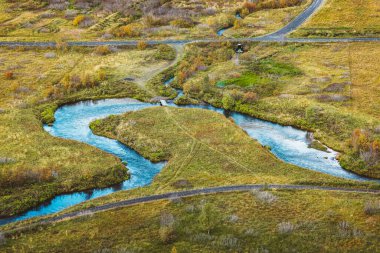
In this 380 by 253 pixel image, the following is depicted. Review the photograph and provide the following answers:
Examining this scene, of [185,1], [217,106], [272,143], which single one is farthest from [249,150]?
[185,1]

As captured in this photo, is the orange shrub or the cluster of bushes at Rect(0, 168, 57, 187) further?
the orange shrub

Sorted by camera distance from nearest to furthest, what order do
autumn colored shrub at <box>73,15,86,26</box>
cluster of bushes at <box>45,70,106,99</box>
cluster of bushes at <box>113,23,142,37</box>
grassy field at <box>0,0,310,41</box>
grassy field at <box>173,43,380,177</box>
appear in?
grassy field at <box>173,43,380,177</box>
cluster of bushes at <box>45,70,106,99</box>
cluster of bushes at <box>113,23,142,37</box>
grassy field at <box>0,0,310,41</box>
autumn colored shrub at <box>73,15,86,26</box>

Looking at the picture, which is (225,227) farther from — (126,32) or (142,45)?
(126,32)

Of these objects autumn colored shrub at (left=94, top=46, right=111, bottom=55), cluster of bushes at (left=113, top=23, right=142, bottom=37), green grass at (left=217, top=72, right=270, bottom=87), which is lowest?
green grass at (left=217, top=72, right=270, bottom=87)

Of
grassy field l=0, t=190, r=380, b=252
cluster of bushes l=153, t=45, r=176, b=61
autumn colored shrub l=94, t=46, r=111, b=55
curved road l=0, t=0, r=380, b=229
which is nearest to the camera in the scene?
grassy field l=0, t=190, r=380, b=252

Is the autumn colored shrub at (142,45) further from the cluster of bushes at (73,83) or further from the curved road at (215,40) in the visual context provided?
the cluster of bushes at (73,83)

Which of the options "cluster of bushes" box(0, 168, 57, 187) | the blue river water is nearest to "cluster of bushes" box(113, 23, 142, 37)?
the blue river water

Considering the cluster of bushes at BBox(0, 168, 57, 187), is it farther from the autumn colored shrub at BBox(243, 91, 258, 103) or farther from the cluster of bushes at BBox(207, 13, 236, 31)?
the cluster of bushes at BBox(207, 13, 236, 31)
